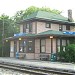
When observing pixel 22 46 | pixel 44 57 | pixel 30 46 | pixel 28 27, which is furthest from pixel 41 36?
pixel 28 27

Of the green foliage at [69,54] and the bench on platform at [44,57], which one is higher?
the green foliage at [69,54]

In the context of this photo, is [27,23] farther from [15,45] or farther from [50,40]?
[50,40]

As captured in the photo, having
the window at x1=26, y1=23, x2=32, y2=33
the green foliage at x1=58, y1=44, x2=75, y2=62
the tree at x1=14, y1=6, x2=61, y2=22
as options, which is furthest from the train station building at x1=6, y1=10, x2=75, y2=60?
the tree at x1=14, y1=6, x2=61, y2=22

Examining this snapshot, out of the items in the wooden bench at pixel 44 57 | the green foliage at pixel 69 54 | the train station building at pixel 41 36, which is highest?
the train station building at pixel 41 36

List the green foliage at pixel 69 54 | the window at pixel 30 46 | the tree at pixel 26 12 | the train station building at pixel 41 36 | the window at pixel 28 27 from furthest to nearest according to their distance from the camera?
the tree at pixel 26 12, the window at pixel 28 27, the window at pixel 30 46, the train station building at pixel 41 36, the green foliage at pixel 69 54

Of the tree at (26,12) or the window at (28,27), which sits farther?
the tree at (26,12)

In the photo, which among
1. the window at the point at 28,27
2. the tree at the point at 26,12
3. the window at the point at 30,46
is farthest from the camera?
the tree at the point at 26,12

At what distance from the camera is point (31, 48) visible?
114 ft

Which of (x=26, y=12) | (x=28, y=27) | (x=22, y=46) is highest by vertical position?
(x=26, y=12)

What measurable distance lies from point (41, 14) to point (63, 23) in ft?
11.3

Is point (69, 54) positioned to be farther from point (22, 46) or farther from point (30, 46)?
point (22, 46)

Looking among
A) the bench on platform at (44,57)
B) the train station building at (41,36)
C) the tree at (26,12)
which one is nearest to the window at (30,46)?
the train station building at (41,36)

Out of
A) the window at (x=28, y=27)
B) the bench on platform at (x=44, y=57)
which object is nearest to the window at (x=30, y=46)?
the bench on platform at (x=44, y=57)

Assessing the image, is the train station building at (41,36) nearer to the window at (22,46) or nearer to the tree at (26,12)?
the window at (22,46)
